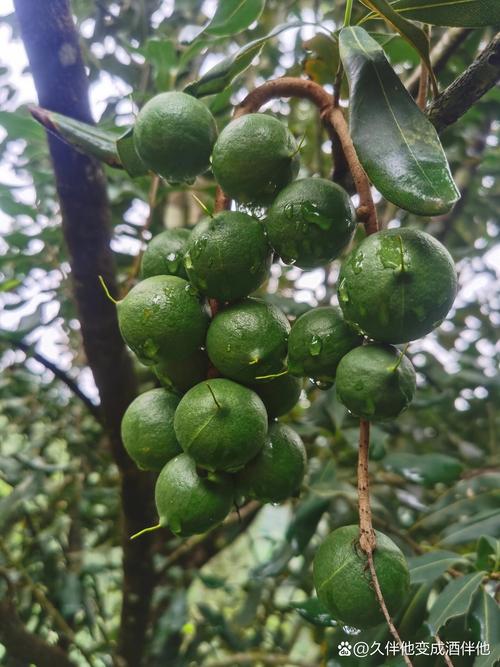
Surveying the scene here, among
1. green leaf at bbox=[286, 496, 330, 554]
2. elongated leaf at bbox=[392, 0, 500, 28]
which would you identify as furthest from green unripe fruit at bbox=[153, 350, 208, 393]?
green leaf at bbox=[286, 496, 330, 554]

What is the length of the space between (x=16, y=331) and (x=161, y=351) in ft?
2.99

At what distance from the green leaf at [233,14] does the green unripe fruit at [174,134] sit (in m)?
0.29

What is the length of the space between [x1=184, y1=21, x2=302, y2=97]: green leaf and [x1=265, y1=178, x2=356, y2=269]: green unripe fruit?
27 cm

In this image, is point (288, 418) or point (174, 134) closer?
point (174, 134)

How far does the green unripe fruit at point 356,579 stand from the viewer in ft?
2.31

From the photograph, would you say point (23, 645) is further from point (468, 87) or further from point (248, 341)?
point (468, 87)

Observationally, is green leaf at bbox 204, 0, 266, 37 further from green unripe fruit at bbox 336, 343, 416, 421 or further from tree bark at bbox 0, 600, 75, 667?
tree bark at bbox 0, 600, 75, 667

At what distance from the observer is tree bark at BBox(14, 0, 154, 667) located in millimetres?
1092

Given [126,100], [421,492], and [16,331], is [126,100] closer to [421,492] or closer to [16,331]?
[16,331]

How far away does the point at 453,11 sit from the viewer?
2.53 feet

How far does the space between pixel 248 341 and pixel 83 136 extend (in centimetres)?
48

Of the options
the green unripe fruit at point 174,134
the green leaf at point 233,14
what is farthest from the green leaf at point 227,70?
the green leaf at point 233,14

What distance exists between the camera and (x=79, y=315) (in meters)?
1.28

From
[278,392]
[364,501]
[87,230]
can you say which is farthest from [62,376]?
[364,501]
